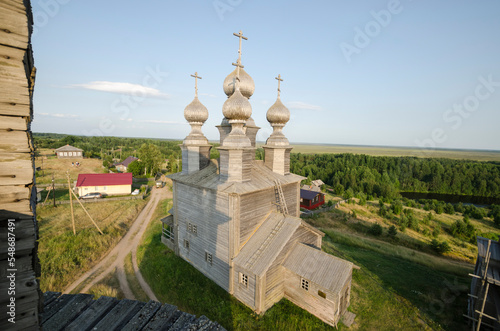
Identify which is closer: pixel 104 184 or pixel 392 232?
pixel 392 232

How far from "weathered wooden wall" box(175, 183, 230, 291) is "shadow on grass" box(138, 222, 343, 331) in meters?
0.65

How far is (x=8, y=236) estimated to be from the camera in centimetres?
267

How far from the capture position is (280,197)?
1364 centimetres

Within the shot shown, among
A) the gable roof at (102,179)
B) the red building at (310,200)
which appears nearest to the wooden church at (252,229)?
the red building at (310,200)

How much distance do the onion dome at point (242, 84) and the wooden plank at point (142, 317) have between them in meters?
14.5

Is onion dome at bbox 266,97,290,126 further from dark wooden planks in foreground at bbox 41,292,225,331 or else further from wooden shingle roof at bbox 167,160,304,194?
dark wooden planks in foreground at bbox 41,292,225,331

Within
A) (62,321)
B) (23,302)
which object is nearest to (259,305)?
(62,321)

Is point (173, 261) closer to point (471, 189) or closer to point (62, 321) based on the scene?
point (62, 321)

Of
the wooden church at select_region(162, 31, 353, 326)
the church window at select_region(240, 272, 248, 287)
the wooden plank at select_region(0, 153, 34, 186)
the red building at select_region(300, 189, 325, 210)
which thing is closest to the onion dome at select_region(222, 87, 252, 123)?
the wooden church at select_region(162, 31, 353, 326)

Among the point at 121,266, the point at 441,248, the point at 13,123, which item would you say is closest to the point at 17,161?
the point at 13,123

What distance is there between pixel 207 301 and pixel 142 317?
8.50 metres

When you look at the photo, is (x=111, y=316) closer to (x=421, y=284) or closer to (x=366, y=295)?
(x=366, y=295)

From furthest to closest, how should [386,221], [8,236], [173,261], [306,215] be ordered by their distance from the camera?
[386,221], [306,215], [173,261], [8,236]

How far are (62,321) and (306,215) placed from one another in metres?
29.1
